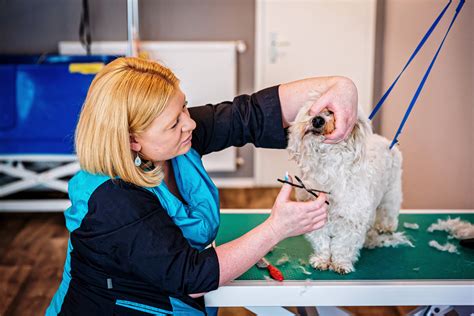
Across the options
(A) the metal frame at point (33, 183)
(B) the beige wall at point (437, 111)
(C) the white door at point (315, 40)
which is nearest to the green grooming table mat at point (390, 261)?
(B) the beige wall at point (437, 111)

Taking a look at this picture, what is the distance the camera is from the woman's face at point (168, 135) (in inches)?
49.8

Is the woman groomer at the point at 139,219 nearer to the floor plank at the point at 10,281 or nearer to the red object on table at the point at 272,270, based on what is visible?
the red object on table at the point at 272,270

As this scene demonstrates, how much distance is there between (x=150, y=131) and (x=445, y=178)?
1.75 meters

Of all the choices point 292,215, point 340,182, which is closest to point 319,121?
point 340,182

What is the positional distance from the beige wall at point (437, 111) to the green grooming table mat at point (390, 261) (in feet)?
Answer: 2.22

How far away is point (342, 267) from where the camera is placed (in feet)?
5.08

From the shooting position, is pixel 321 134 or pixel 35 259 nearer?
pixel 321 134

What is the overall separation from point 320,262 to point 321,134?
367 millimetres

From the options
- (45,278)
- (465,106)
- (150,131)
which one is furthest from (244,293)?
(45,278)

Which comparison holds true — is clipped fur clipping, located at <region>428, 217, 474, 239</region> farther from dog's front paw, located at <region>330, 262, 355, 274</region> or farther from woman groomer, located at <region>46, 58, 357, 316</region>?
woman groomer, located at <region>46, 58, 357, 316</region>

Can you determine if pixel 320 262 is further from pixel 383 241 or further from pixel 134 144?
pixel 134 144

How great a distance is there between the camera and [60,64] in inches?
140

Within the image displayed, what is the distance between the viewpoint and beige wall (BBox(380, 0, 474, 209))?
91.7 inches

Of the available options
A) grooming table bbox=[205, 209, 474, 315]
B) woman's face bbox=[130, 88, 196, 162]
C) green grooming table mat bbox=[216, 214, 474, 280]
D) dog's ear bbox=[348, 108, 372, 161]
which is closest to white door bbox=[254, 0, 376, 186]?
green grooming table mat bbox=[216, 214, 474, 280]
